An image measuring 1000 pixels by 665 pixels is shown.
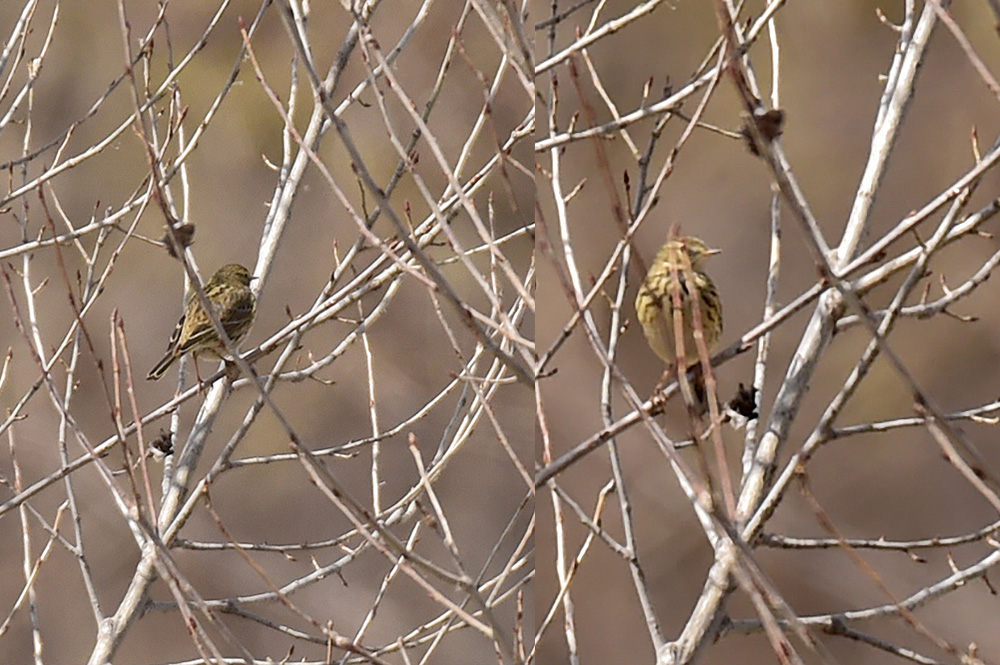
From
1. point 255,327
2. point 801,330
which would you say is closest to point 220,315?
point 255,327

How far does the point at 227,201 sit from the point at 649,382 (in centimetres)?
92

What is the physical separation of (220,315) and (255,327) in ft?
0.79

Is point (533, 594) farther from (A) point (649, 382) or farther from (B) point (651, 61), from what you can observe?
(B) point (651, 61)

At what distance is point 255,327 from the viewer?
7.37 ft

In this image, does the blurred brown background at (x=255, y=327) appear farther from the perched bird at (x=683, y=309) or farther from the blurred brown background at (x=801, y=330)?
the perched bird at (x=683, y=309)

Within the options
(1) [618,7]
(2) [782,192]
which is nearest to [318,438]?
(1) [618,7]

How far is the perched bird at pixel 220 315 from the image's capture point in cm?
202

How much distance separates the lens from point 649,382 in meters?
2.19

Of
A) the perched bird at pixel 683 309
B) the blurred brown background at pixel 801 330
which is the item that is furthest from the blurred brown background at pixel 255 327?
the perched bird at pixel 683 309

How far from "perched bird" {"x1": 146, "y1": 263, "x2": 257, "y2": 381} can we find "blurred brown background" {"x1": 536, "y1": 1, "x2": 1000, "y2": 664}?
2.18 feet

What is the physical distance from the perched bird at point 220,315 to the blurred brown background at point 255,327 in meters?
0.04

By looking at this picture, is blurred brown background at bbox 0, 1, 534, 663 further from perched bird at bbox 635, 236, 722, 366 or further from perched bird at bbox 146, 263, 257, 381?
perched bird at bbox 635, 236, 722, 366

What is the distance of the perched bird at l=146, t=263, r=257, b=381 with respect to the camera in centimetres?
202

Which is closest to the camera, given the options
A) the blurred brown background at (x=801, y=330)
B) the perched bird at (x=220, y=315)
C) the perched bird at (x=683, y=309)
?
the perched bird at (x=683, y=309)
